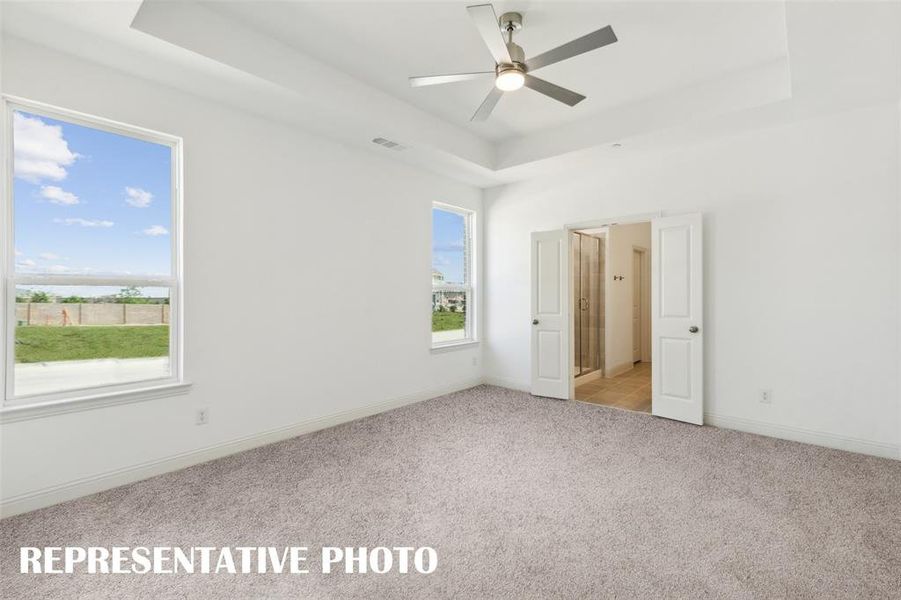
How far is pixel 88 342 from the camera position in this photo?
2711mm

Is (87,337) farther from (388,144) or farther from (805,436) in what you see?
(805,436)

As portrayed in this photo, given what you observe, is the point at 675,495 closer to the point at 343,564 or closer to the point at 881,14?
the point at 343,564

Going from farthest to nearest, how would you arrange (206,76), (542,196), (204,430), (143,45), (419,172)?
(542,196)
(419,172)
(204,430)
(206,76)
(143,45)

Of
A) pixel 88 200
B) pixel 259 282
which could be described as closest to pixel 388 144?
pixel 259 282

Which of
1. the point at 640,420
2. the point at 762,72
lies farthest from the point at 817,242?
the point at 640,420

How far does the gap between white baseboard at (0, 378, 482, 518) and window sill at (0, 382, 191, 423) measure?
1.43 feet

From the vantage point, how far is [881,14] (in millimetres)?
2104

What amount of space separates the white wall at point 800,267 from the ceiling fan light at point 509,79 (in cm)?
207

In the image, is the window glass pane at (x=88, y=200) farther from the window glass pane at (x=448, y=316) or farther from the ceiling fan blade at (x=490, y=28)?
the window glass pane at (x=448, y=316)

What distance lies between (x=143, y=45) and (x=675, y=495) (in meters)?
4.20

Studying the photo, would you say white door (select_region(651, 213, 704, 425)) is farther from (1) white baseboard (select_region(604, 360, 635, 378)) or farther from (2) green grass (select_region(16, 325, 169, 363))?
(2) green grass (select_region(16, 325, 169, 363))

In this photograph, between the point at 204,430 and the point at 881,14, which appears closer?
the point at 881,14

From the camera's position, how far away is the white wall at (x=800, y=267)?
320 cm

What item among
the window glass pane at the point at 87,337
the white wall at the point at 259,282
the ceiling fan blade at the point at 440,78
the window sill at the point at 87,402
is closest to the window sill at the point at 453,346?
the white wall at the point at 259,282
